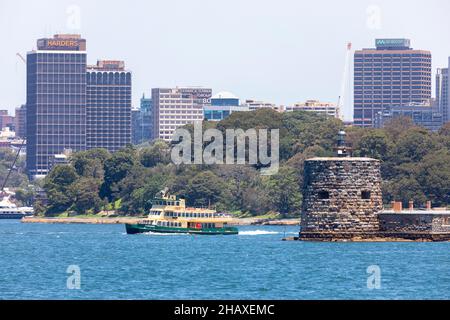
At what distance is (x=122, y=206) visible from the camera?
177 metres

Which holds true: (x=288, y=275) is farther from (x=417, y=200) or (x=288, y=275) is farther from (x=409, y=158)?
(x=409, y=158)

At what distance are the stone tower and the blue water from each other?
5.17ft

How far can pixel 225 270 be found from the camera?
2793 inches

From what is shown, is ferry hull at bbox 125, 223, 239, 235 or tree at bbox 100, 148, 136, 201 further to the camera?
tree at bbox 100, 148, 136, 201

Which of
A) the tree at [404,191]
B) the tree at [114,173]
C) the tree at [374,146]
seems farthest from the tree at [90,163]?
the tree at [404,191]

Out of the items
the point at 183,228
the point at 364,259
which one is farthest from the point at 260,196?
the point at 364,259

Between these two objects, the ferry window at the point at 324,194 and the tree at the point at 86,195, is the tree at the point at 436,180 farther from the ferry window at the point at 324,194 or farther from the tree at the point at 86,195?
the ferry window at the point at 324,194

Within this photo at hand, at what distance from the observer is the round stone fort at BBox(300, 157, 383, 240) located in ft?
289

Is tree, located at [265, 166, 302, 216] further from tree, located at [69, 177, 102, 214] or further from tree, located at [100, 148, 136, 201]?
tree, located at [69, 177, 102, 214]

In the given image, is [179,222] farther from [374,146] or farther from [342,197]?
[342,197]
